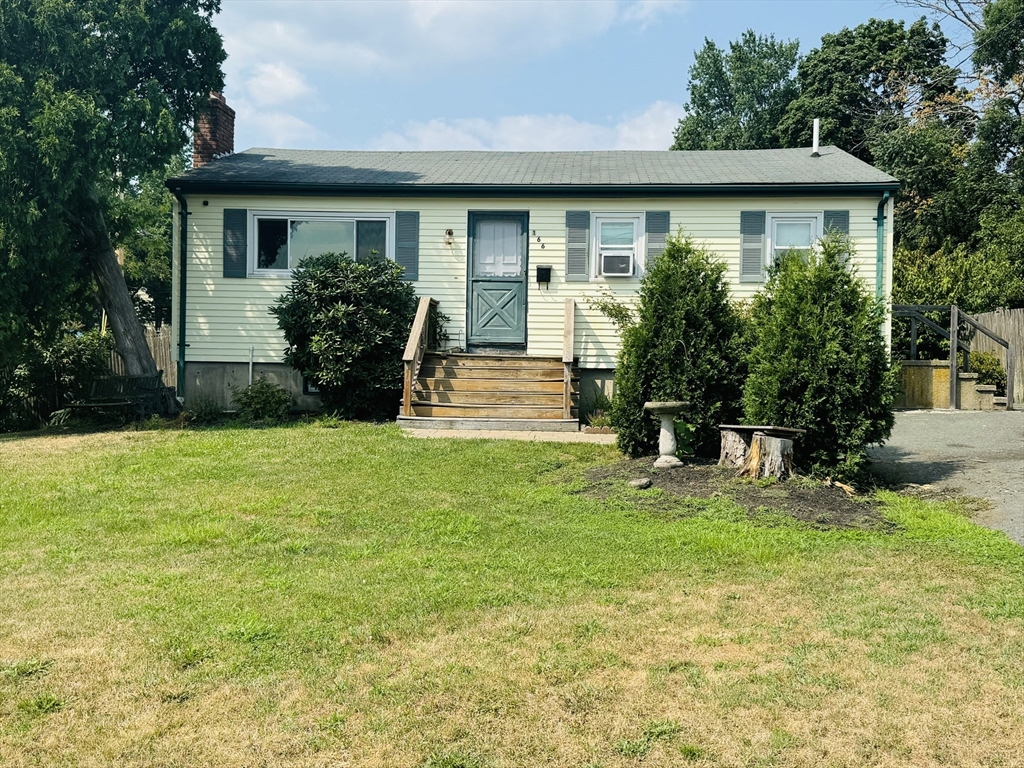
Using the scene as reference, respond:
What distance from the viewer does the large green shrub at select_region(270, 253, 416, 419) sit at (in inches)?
498

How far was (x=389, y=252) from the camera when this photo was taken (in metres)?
14.6

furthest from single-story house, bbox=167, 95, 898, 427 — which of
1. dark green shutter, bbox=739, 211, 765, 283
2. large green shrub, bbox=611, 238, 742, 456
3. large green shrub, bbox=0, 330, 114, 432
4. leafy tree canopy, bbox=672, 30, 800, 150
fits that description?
leafy tree canopy, bbox=672, 30, 800, 150

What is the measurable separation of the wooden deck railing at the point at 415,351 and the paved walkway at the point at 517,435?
712 millimetres

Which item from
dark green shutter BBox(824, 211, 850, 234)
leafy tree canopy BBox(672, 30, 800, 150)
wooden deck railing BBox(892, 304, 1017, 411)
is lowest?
wooden deck railing BBox(892, 304, 1017, 411)

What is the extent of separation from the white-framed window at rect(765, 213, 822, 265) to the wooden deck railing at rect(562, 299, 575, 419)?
11.1 ft

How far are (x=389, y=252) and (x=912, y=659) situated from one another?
→ 1179 centimetres

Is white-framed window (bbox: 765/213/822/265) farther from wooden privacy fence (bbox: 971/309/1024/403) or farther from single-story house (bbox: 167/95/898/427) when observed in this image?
wooden privacy fence (bbox: 971/309/1024/403)

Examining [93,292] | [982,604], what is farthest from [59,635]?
[93,292]

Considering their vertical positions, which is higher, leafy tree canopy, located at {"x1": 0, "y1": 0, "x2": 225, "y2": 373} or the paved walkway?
leafy tree canopy, located at {"x1": 0, "y1": 0, "x2": 225, "y2": 373}

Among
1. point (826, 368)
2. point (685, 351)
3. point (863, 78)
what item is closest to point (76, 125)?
point (685, 351)

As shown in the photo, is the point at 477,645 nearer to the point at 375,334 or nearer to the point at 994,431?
the point at 375,334

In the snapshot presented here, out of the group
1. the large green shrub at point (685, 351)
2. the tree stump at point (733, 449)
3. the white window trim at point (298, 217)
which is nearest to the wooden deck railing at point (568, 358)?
the large green shrub at point (685, 351)

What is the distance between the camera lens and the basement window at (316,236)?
576 inches

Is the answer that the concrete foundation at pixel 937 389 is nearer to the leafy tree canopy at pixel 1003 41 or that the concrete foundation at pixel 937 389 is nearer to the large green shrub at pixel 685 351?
the large green shrub at pixel 685 351
